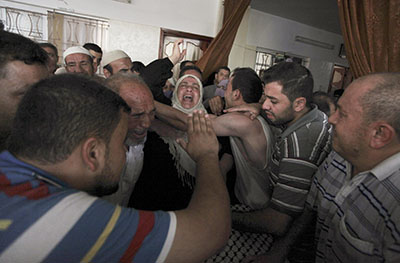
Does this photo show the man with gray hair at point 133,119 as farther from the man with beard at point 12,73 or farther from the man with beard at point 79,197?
the man with beard at point 79,197

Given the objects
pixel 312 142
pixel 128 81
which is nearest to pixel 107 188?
pixel 128 81

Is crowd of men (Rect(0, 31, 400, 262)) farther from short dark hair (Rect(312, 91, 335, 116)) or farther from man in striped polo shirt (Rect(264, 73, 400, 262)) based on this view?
short dark hair (Rect(312, 91, 335, 116))

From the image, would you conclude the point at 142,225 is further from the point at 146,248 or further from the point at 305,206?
the point at 305,206

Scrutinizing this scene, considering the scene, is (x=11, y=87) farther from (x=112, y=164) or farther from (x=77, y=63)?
(x=77, y=63)

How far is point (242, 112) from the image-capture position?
6.20 ft

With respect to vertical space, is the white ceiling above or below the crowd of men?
above

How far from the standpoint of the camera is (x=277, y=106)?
5.65ft

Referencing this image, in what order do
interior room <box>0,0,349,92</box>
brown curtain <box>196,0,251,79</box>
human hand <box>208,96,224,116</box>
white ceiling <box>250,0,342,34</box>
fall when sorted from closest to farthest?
human hand <box>208,96,224,116</box> < interior room <box>0,0,349,92</box> < brown curtain <box>196,0,251,79</box> < white ceiling <box>250,0,342,34</box>

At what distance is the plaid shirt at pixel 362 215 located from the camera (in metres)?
0.95

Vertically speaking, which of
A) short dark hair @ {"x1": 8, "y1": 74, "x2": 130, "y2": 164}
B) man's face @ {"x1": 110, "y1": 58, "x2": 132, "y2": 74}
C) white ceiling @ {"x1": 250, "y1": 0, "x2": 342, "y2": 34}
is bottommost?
short dark hair @ {"x1": 8, "y1": 74, "x2": 130, "y2": 164}

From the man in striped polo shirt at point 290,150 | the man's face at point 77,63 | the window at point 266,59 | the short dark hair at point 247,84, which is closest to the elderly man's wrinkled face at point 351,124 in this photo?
the man in striped polo shirt at point 290,150

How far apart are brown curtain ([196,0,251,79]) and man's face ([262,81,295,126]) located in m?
3.55

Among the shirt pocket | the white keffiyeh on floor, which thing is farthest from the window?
the shirt pocket

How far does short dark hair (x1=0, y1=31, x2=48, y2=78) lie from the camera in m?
1.06
